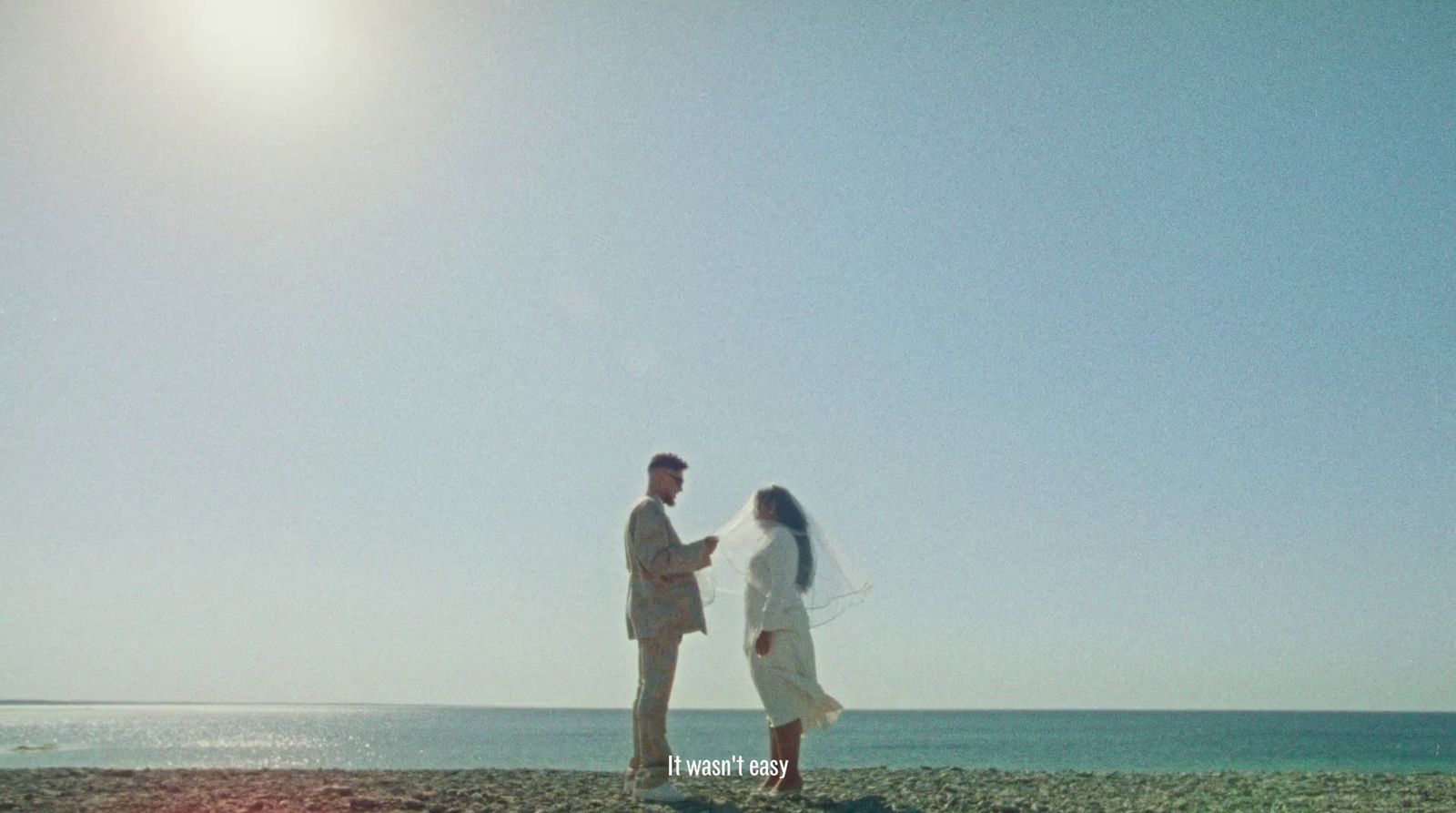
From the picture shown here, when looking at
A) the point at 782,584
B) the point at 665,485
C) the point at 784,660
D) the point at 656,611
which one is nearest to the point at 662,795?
the point at 656,611

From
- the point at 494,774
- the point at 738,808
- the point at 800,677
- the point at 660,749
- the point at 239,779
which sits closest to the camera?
the point at 738,808

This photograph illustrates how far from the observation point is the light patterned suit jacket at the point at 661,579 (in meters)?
7.84

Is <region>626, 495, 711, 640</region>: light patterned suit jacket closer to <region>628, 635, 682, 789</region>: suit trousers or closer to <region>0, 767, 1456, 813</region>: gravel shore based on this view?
<region>628, 635, 682, 789</region>: suit trousers

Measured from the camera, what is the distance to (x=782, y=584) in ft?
27.3

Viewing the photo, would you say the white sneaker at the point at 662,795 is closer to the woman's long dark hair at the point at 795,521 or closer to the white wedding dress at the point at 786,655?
the white wedding dress at the point at 786,655

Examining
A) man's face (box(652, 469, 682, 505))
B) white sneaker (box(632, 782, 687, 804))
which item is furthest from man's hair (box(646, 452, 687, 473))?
white sneaker (box(632, 782, 687, 804))

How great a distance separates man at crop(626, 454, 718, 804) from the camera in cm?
763

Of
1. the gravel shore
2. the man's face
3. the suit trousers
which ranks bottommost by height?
the gravel shore

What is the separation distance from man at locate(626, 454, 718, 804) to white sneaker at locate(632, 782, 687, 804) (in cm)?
7

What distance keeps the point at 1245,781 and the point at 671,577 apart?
7.22m

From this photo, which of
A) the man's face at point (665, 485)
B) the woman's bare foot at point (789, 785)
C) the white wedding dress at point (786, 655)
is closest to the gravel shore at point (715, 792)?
the woman's bare foot at point (789, 785)

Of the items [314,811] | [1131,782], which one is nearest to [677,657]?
[314,811]

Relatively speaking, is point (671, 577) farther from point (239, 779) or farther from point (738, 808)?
point (239, 779)

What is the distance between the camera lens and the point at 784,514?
28.4 feet
